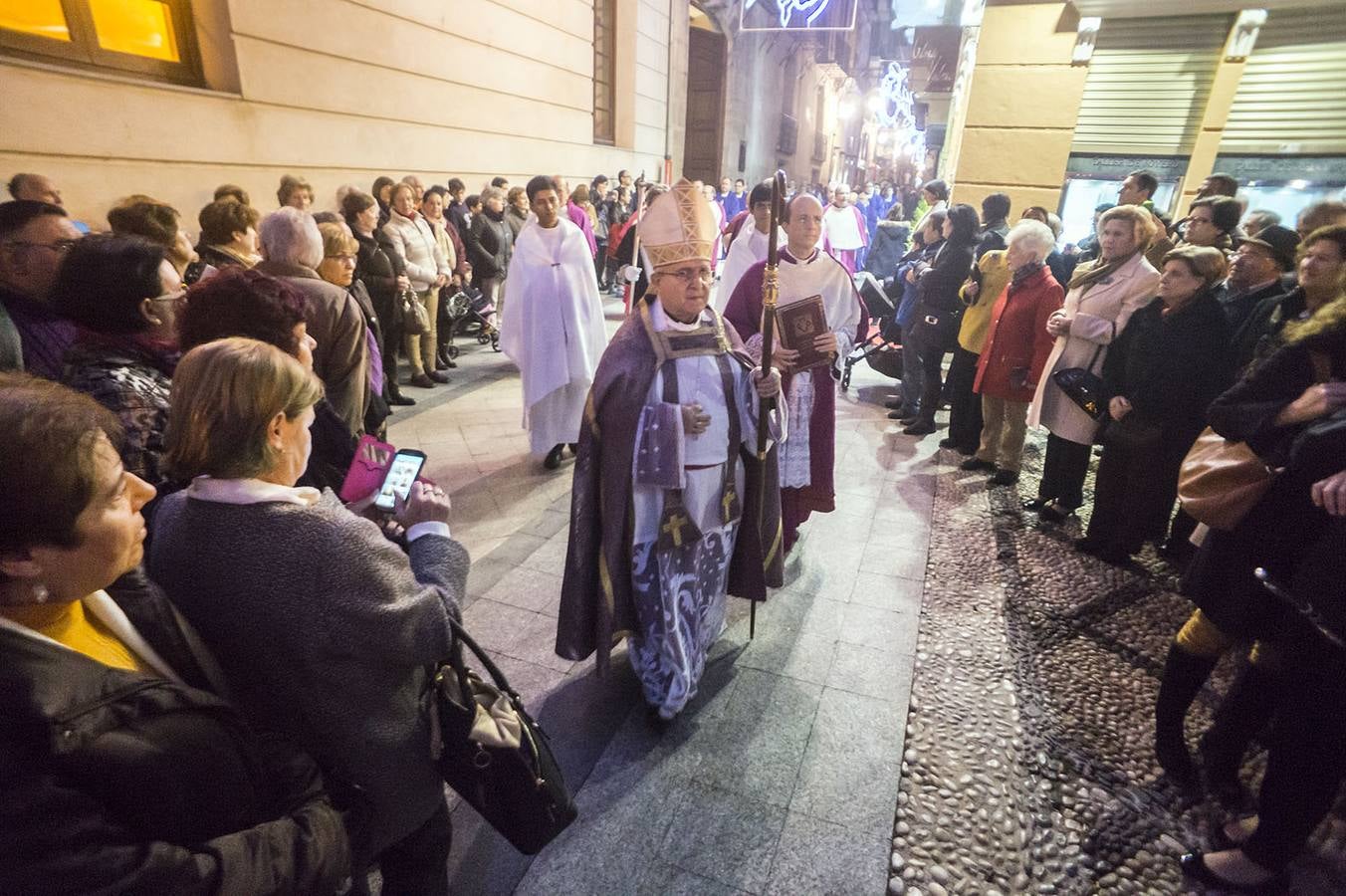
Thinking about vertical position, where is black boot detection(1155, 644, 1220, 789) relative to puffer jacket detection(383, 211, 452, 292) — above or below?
below

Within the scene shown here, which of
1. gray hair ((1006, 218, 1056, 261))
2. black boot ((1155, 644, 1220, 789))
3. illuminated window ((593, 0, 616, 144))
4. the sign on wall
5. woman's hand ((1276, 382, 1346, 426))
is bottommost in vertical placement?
black boot ((1155, 644, 1220, 789))

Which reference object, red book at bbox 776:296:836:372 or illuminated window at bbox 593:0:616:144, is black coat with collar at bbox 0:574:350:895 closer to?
red book at bbox 776:296:836:372

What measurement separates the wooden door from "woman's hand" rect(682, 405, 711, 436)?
17.8 metres

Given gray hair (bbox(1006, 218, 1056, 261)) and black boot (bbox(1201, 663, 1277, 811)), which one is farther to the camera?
gray hair (bbox(1006, 218, 1056, 261))

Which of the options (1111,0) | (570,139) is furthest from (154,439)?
(570,139)

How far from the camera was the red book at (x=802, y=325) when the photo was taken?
2965mm

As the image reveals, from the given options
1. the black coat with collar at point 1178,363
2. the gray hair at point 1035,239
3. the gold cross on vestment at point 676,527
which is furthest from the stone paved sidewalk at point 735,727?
the gray hair at point 1035,239

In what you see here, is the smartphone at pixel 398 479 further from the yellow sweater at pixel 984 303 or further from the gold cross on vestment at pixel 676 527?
the yellow sweater at pixel 984 303

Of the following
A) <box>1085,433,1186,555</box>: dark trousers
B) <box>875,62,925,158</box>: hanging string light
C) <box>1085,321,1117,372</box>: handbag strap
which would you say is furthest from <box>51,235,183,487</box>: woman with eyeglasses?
<box>875,62,925,158</box>: hanging string light

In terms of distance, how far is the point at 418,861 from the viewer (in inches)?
61.7

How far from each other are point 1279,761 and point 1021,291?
352 cm

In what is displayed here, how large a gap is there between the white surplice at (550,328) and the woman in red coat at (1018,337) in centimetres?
304

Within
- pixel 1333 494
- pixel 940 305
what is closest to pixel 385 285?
pixel 940 305

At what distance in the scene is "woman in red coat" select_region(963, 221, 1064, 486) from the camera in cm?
448
